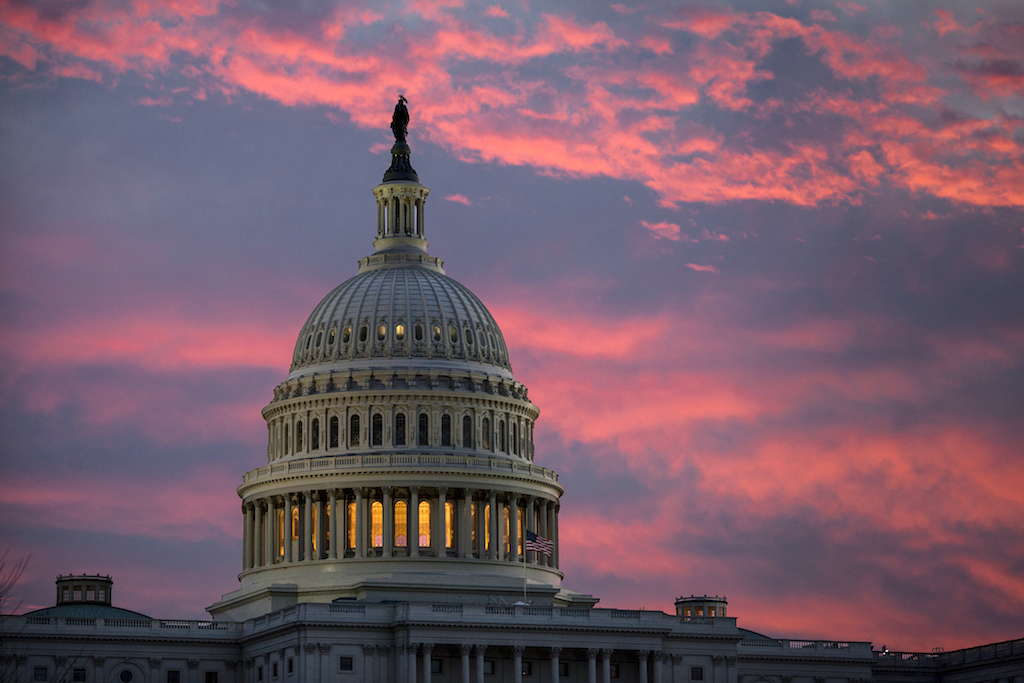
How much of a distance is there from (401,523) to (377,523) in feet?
6.24

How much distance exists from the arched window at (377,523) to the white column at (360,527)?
4.71 feet

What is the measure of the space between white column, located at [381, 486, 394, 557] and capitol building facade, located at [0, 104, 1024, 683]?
0.26 meters

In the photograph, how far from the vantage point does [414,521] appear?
6683 inches

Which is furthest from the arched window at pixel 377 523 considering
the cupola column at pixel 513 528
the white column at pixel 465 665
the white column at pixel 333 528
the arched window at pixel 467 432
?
the white column at pixel 465 665

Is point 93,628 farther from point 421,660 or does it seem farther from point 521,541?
point 521,541

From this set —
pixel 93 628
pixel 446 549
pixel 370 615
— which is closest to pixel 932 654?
pixel 446 549

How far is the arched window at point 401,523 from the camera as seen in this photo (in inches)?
6747

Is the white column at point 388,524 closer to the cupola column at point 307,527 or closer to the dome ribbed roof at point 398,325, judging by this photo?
the cupola column at point 307,527

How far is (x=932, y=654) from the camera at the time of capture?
180 metres

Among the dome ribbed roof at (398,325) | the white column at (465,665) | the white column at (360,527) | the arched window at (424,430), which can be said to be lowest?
the white column at (465,665)

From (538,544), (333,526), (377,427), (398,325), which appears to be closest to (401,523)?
(333,526)

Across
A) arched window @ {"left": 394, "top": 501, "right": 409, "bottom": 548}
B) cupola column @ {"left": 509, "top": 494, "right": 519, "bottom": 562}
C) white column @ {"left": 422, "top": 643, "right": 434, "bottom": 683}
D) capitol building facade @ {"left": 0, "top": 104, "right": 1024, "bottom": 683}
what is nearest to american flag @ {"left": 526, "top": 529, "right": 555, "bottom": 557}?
capitol building facade @ {"left": 0, "top": 104, "right": 1024, "bottom": 683}

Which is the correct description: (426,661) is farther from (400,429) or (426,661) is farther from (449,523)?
(400,429)

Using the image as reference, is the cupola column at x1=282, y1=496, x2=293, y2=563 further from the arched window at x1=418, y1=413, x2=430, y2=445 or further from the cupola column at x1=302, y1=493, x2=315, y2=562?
the arched window at x1=418, y1=413, x2=430, y2=445
